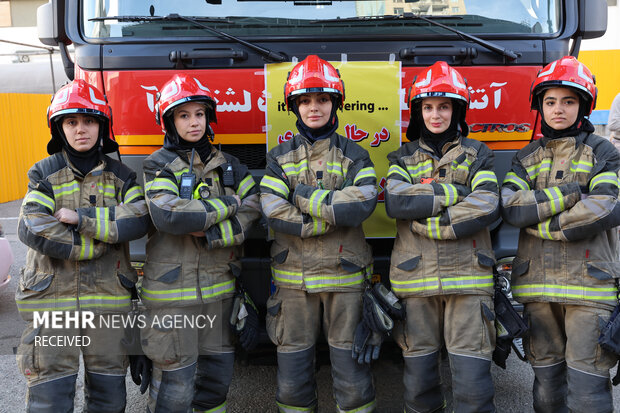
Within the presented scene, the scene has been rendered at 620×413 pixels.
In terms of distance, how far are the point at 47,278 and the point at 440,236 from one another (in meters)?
1.97

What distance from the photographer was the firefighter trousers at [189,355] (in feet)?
9.73

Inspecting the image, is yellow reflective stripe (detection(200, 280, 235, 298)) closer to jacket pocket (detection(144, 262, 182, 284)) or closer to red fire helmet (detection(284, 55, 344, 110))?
jacket pocket (detection(144, 262, 182, 284))

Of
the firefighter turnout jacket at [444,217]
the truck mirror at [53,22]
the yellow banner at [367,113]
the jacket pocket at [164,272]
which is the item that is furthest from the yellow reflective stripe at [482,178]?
the truck mirror at [53,22]

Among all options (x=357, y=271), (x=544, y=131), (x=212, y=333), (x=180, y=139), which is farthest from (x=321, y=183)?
(x=544, y=131)

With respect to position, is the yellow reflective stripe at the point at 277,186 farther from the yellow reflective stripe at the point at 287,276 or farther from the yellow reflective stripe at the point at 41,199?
the yellow reflective stripe at the point at 41,199

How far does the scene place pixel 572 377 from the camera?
9.23ft

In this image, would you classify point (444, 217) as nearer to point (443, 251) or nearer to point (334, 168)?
point (443, 251)

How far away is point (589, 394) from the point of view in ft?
9.03

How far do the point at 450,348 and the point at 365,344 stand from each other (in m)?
0.44

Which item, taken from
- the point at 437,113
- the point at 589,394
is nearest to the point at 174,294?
the point at 437,113

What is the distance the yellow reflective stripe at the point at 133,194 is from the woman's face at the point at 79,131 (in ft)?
1.00

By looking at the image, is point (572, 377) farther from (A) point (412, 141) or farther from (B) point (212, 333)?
(B) point (212, 333)

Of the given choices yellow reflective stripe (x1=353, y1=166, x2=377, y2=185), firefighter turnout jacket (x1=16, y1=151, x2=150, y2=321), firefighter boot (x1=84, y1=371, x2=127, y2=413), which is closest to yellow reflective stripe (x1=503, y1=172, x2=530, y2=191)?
yellow reflective stripe (x1=353, y1=166, x2=377, y2=185)

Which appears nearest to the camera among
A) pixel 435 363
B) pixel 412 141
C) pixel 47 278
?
pixel 47 278
